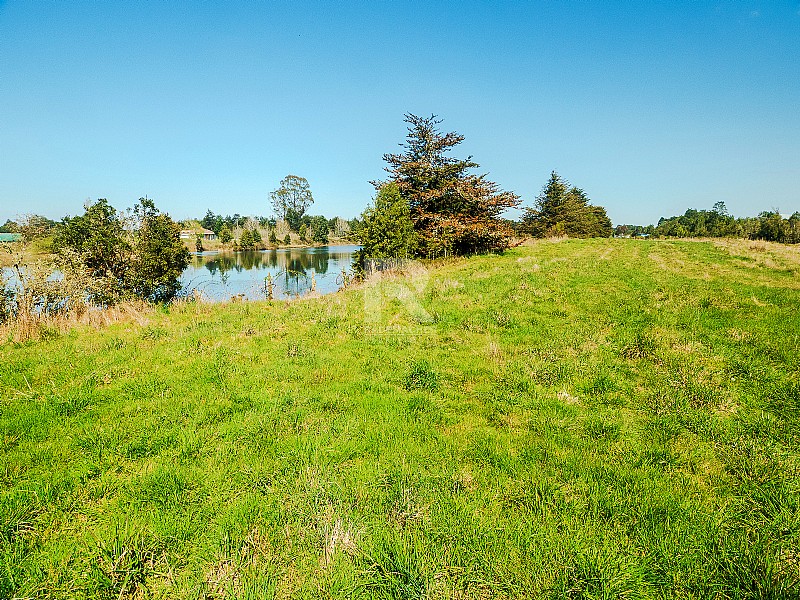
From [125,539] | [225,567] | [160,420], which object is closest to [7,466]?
[160,420]

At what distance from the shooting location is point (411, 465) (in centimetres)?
357

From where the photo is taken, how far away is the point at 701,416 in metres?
4.31

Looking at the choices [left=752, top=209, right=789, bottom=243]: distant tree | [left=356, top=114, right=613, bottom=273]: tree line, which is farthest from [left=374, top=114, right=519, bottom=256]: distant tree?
[left=752, top=209, right=789, bottom=243]: distant tree

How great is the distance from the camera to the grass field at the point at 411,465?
2443 mm

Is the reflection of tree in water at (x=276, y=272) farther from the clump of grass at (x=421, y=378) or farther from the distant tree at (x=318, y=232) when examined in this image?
the distant tree at (x=318, y=232)

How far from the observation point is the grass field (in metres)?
2.44

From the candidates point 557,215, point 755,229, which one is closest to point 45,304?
point 557,215

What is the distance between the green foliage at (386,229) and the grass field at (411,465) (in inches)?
533

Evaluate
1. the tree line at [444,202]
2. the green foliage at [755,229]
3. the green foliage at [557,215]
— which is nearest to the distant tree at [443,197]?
the tree line at [444,202]

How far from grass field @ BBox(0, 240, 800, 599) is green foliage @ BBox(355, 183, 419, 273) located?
44.5 ft

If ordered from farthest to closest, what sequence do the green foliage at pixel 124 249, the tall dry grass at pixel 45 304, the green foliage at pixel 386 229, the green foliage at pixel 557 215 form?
1. the green foliage at pixel 557 215
2. the green foliage at pixel 386 229
3. the green foliage at pixel 124 249
4. the tall dry grass at pixel 45 304

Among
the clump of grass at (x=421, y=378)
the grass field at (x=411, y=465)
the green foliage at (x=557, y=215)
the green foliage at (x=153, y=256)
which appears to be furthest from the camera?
the green foliage at (x=557, y=215)

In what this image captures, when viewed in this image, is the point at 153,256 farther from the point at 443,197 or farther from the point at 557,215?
the point at 557,215

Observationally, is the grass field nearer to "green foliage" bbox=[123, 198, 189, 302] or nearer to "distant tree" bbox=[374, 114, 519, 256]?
"green foliage" bbox=[123, 198, 189, 302]
